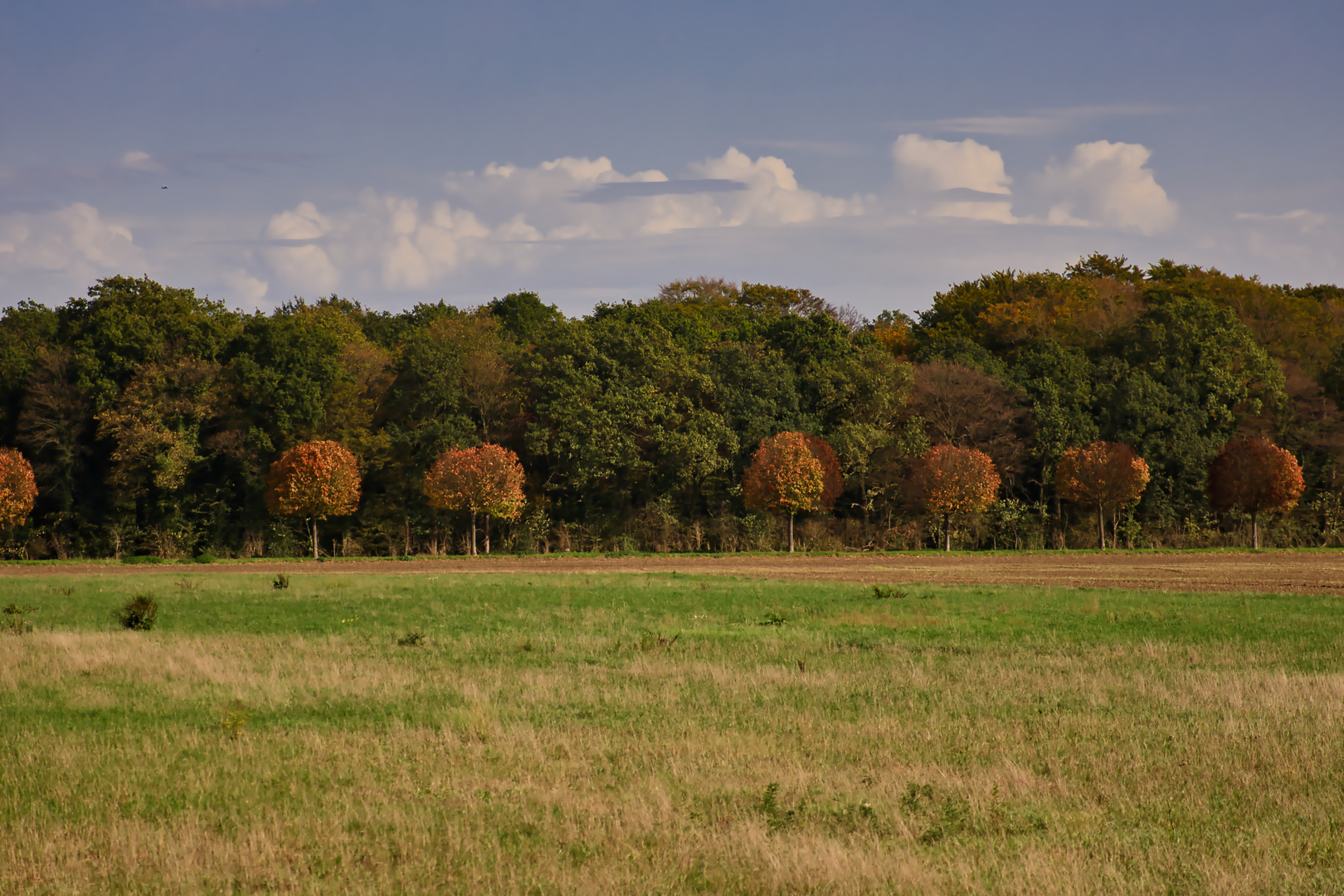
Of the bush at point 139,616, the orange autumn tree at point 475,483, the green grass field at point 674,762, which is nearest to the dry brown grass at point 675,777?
the green grass field at point 674,762

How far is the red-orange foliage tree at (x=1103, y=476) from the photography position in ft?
188

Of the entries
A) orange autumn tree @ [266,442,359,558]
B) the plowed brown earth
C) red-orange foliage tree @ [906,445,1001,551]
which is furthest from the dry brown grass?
red-orange foliage tree @ [906,445,1001,551]

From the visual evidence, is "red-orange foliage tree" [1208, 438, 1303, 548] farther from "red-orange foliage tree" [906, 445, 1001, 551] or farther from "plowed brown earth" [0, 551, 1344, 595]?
"red-orange foliage tree" [906, 445, 1001, 551]

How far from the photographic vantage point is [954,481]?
5650 centimetres

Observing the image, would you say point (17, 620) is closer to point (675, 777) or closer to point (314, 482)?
point (675, 777)

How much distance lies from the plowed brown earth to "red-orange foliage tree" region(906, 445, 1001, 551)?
4.27 m

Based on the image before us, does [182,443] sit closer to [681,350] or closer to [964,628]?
[681,350]

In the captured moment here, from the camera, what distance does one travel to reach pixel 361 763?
35.7ft

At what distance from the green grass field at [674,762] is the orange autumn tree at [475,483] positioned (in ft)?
115

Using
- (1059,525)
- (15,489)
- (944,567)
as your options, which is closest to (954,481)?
(1059,525)

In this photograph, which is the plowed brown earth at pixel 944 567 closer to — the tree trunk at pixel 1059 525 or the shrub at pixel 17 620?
the tree trunk at pixel 1059 525

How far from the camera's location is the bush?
21609 millimetres

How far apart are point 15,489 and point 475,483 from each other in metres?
23.6

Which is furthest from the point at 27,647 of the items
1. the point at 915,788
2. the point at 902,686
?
the point at 915,788
